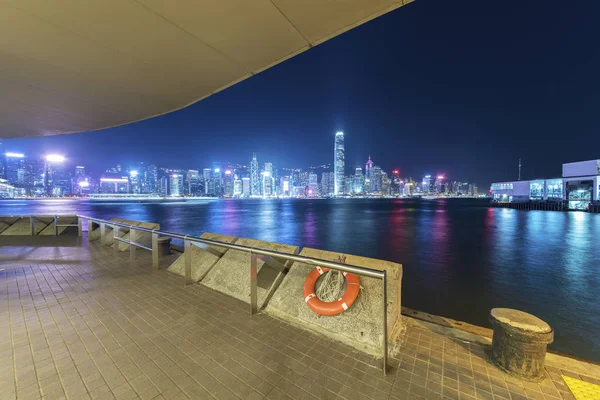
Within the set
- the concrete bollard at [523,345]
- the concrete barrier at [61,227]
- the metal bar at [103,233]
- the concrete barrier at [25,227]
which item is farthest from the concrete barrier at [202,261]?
the concrete barrier at [25,227]

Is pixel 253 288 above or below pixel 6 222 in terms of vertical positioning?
below

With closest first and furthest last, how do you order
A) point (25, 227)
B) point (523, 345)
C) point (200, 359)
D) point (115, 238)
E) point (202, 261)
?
1. point (523, 345)
2. point (200, 359)
3. point (202, 261)
4. point (115, 238)
5. point (25, 227)

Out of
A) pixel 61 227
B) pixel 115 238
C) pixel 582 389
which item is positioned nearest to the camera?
pixel 582 389

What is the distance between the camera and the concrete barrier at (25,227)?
448 inches

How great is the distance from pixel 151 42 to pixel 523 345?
22.5 ft

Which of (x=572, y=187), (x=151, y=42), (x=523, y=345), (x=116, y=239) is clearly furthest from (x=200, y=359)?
(x=572, y=187)

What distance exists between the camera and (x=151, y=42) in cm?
414

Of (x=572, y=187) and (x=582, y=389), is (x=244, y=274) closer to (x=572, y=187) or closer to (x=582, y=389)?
(x=582, y=389)

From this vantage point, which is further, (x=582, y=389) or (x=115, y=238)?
(x=115, y=238)

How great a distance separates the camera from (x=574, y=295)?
9656 millimetres

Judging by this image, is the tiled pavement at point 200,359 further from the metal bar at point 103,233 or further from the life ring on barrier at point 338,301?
the metal bar at point 103,233

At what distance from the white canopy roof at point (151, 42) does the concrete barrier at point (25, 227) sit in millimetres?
7795

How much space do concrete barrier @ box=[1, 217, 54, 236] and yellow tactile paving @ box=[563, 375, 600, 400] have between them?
18.0 metres

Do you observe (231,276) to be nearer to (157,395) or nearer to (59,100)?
(157,395)
